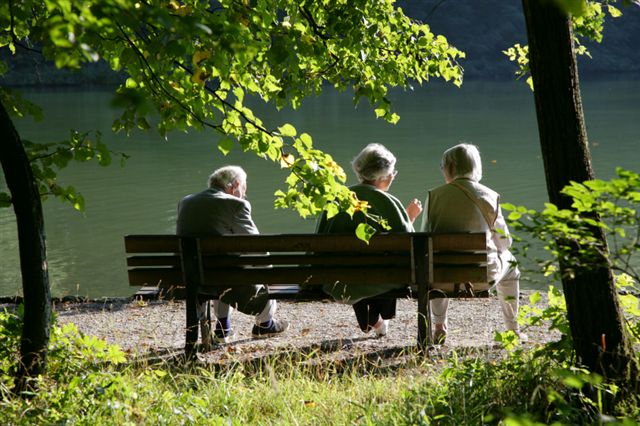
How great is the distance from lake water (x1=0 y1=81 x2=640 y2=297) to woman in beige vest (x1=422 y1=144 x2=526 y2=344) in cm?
331

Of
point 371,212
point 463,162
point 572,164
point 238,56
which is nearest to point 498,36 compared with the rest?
point 463,162

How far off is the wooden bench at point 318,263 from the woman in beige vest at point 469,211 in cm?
28

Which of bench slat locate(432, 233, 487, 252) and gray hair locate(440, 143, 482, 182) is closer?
bench slat locate(432, 233, 487, 252)

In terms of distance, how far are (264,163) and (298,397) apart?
15038 millimetres

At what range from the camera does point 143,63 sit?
4.25 metres

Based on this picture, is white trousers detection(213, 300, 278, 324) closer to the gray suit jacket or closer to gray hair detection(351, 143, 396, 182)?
the gray suit jacket

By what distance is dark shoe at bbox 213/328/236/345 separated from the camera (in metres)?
6.29

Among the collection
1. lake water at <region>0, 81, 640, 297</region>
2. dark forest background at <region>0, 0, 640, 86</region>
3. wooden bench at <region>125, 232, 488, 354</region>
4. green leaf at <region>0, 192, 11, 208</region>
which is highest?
dark forest background at <region>0, 0, 640, 86</region>

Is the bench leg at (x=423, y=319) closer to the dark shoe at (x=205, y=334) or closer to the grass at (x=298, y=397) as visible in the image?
the grass at (x=298, y=397)

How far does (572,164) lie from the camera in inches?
155

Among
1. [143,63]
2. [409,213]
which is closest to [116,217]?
[409,213]

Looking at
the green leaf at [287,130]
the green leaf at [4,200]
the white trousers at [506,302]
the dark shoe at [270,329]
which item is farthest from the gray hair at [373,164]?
the green leaf at [4,200]

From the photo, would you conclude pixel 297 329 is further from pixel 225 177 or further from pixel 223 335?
pixel 225 177

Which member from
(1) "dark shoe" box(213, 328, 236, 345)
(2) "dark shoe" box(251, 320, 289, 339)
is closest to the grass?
(1) "dark shoe" box(213, 328, 236, 345)
